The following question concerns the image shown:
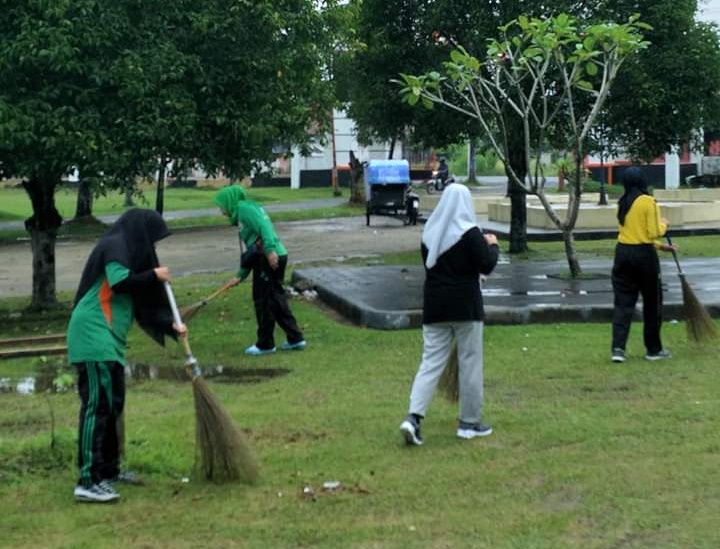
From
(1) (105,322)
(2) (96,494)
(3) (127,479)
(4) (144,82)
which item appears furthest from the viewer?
(4) (144,82)

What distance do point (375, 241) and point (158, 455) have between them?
20.1 meters

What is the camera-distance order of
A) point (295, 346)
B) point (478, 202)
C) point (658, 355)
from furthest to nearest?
point (478, 202) → point (295, 346) → point (658, 355)

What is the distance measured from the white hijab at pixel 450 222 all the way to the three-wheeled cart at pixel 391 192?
24.7 m

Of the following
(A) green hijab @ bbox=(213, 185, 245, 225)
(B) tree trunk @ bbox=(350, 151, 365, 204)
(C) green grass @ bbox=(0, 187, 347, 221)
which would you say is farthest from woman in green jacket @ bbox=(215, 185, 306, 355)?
(B) tree trunk @ bbox=(350, 151, 365, 204)

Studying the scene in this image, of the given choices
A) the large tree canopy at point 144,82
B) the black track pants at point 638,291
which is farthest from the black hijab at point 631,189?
the large tree canopy at point 144,82

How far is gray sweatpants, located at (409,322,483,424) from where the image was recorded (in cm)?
709

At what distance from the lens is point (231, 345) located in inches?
463

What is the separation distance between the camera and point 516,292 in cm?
1434

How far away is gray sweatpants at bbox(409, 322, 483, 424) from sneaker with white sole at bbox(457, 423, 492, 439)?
0.03m

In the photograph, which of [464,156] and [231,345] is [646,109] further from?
[464,156]

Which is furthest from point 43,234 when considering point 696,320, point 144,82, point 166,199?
point 166,199

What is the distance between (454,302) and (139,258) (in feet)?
6.66

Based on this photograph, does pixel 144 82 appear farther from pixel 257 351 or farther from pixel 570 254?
pixel 570 254

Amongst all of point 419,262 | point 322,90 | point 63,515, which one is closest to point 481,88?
point 322,90
